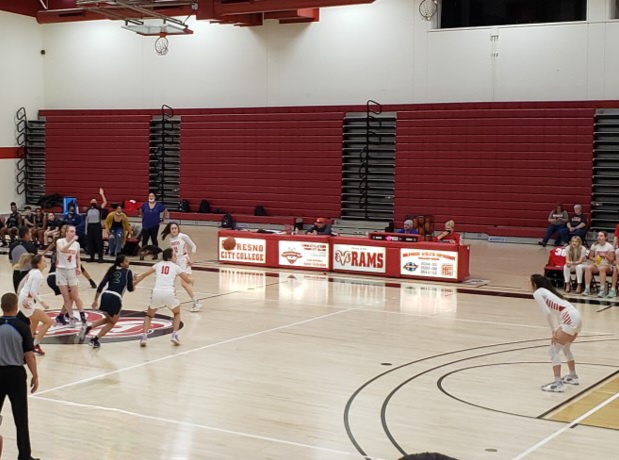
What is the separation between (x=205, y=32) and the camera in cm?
3425

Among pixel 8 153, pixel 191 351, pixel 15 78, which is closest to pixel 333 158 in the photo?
pixel 8 153

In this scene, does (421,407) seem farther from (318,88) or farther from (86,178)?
(86,178)

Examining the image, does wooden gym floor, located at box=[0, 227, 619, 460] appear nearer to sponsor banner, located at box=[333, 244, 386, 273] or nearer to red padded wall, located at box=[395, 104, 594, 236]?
sponsor banner, located at box=[333, 244, 386, 273]

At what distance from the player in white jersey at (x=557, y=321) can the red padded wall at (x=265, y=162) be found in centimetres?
2083

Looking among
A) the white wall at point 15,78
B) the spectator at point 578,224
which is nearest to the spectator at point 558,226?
the spectator at point 578,224

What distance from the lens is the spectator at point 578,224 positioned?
1052 inches

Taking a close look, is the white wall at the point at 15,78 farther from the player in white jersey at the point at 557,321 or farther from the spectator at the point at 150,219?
the player in white jersey at the point at 557,321

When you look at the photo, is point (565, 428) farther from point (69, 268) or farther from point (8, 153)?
point (8, 153)

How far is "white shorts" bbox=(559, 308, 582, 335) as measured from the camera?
35.9 feet

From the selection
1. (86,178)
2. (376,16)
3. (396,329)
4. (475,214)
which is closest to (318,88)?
(376,16)

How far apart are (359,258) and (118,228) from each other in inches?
269

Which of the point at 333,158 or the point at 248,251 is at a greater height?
the point at 333,158

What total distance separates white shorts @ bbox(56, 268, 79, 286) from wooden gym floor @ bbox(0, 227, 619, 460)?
1184 mm

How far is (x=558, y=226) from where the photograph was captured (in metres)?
27.2
